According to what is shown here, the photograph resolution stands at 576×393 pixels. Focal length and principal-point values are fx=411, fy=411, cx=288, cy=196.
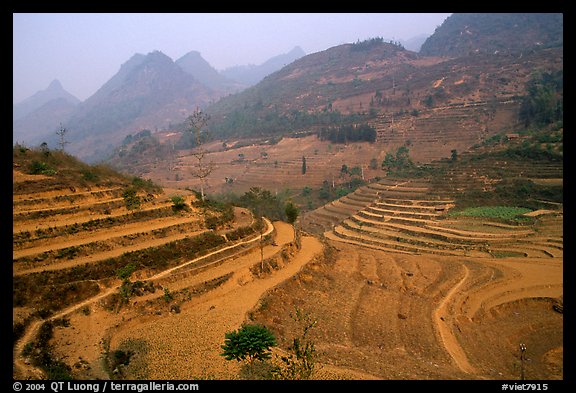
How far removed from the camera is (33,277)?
36.2 ft

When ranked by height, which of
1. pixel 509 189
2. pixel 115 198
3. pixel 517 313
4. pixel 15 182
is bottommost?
pixel 517 313

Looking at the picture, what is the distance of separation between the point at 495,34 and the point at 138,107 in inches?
4745

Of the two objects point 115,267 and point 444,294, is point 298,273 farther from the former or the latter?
point 115,267

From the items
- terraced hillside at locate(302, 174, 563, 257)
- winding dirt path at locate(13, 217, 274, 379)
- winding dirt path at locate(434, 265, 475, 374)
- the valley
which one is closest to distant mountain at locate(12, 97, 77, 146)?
terraced hillside at locate(302, 174, 563, 257)

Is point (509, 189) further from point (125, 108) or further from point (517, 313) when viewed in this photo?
point (125, 108)

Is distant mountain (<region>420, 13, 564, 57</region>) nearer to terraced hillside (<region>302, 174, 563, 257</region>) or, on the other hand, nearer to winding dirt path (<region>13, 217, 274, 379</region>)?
terraced hillside (<region>302, 174, 563, 257</region>)

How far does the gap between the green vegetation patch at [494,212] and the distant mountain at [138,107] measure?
100 metres

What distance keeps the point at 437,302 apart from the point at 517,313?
319 centimetres

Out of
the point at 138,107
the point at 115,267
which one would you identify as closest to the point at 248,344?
the point at 115,267

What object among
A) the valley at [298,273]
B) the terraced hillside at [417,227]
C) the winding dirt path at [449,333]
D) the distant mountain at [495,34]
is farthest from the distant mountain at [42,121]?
the winding dirt path at [449,333]

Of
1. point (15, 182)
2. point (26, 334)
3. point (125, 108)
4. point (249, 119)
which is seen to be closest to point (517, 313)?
point (26, 334)

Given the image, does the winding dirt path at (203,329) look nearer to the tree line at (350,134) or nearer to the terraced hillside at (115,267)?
the terraced hillside at (115,267)

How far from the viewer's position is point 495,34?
389 ft

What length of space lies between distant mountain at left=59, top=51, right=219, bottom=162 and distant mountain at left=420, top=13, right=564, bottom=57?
8832 cm
